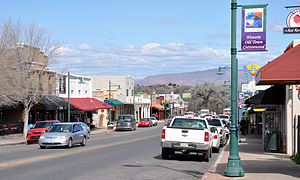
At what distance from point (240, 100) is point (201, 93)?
97430 mm

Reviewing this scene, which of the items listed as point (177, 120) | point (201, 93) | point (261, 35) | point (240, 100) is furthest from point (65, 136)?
point (201, 93)

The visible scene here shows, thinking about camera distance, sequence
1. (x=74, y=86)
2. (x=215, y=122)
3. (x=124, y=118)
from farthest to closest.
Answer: (x=124, y=118) < (x=74, y=86) < (x=215, y=122)

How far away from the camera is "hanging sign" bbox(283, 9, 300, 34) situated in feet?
48.4

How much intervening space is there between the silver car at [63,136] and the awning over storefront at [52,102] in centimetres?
1656

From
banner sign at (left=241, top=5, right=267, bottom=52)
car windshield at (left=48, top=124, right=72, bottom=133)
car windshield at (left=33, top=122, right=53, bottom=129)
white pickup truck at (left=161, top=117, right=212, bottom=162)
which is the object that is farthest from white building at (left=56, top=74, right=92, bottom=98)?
banner sign at (left=241, top=5, right=267, bottom=52)

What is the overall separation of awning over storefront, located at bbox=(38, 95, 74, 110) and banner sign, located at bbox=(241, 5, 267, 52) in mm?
32394

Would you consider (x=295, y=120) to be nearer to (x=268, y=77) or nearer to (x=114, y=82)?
(x=268, y=77)

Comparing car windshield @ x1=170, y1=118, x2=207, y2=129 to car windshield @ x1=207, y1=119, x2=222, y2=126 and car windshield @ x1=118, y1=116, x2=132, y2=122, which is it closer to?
car windshield @ x1=207, y1=119, x2=222, y2=126

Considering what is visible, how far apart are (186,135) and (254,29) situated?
6.88 m

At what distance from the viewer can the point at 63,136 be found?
24.2 meters

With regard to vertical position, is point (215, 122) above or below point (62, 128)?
above

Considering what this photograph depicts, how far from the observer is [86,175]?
42.9ft

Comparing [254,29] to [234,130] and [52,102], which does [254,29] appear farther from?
[52,102]

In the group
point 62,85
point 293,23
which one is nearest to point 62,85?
point 62,85
